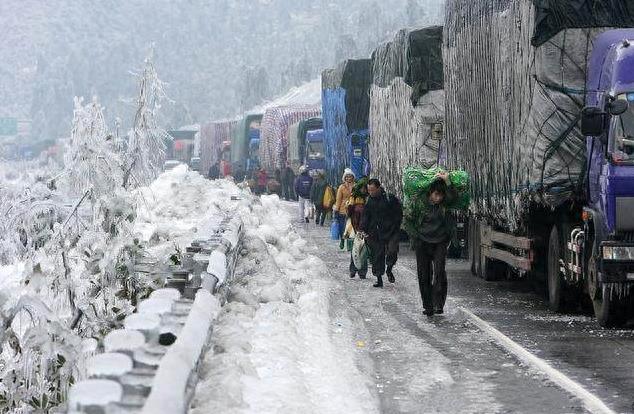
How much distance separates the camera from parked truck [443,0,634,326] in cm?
1354

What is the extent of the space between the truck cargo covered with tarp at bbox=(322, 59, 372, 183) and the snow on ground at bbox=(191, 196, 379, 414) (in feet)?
68.9

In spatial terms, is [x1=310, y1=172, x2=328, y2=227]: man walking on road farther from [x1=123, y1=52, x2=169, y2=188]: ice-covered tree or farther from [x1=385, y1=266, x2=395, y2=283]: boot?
[x1=385, y1=266, x2=395, y2=283]: boot

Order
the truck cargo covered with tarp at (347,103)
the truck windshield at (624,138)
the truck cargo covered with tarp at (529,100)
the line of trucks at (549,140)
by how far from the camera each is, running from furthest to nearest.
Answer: the truck cargo covered with tarp at (347,103), the truck cargo covered with tarp at (529,100), the line of trucks at (549,140), the truck windshield at (624,138)

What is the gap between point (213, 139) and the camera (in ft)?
304

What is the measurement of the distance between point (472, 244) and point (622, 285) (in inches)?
323

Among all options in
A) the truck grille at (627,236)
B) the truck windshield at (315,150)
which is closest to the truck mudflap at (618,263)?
the truck grille at (627,236)

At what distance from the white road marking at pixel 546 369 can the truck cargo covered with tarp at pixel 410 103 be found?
10.4 m

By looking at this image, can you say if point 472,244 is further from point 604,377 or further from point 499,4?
point 604,377

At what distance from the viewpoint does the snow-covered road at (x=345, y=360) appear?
337 inches

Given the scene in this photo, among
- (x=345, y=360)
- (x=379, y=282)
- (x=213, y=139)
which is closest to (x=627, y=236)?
(x=345, y=360)

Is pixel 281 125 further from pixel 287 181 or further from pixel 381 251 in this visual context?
pixel 381 251

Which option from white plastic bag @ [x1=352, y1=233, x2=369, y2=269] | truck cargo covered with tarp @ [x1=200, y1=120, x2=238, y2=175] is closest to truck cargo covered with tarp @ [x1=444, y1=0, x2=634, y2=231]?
white plastic bag @ [x1=352, y1=233, x2=369, y2=269]

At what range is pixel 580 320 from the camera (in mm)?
15117

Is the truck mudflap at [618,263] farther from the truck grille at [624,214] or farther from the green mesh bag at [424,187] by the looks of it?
the green mesh bag at [424,187]
